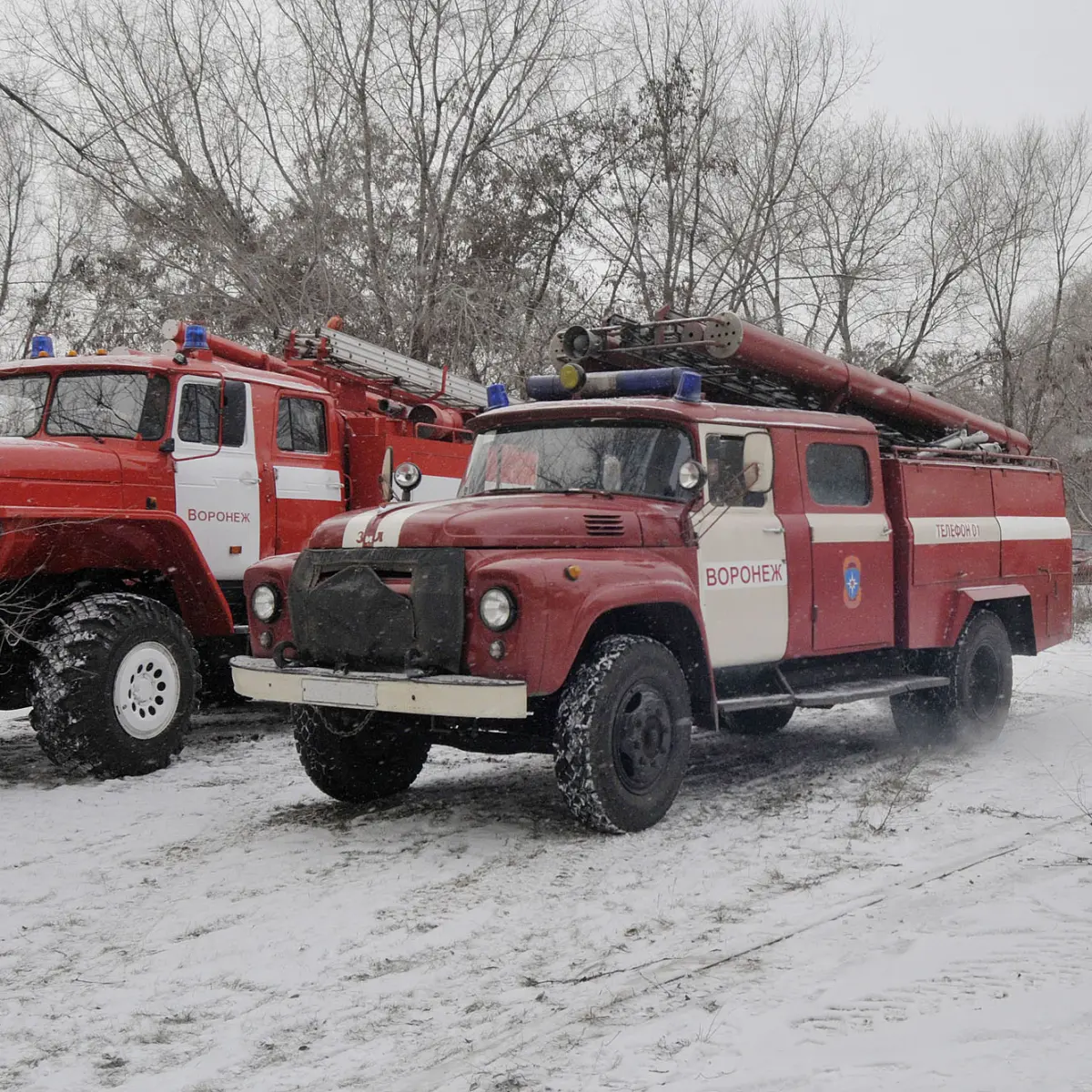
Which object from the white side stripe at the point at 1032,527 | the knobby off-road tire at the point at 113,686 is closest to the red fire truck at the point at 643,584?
the white side stripe at the point at 1032,527

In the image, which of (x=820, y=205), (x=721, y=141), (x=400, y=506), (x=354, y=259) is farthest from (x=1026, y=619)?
(x=820, y=205)

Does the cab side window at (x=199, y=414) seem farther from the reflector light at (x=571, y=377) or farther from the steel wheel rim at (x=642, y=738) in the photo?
the steel wheel rim at (x=642, y=738)

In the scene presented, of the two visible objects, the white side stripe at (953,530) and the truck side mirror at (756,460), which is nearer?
the truck side mirror at (756,460)

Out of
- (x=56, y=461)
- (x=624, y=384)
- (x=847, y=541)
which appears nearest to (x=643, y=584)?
(x=624, y=384)


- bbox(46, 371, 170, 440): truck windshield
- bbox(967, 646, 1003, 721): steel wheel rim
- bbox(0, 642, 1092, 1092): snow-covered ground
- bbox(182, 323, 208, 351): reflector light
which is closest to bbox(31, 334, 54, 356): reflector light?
bbox(46, 371, 170, 440): truck windshield

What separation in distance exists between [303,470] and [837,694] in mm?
4402

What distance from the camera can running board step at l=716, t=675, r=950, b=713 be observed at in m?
6.82

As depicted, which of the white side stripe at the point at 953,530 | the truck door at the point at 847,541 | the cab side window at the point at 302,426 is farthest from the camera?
the cab side window at the point at 302,426

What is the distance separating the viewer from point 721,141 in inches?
796

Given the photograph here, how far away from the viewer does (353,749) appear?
6.73 metres

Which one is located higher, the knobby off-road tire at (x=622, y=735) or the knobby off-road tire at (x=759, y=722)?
the knobby off-road tire at (x=622, y=735)

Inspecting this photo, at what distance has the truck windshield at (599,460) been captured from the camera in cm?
664

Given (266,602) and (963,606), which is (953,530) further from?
(266,602)

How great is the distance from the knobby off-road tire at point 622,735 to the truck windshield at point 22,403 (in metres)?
4.42
